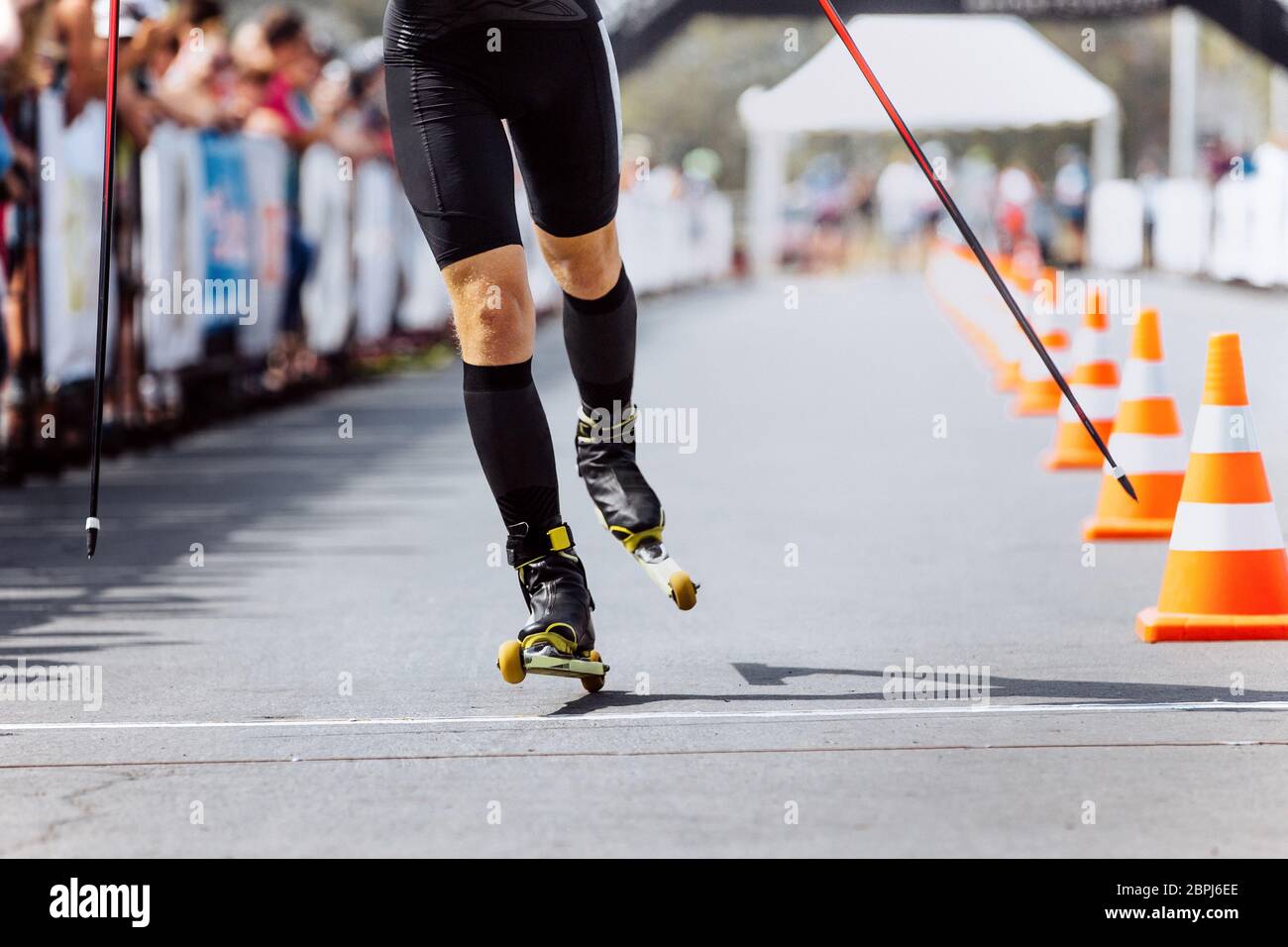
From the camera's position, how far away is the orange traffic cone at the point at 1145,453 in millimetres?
8242

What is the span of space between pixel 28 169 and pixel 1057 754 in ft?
21.2

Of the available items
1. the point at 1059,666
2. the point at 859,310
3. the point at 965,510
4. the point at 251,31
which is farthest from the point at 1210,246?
the point at 1059,666

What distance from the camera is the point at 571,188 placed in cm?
536

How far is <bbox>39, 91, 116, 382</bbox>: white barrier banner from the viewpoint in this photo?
10102 mm

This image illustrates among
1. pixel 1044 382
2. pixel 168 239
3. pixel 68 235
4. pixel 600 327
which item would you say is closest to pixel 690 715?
pixel 600 327

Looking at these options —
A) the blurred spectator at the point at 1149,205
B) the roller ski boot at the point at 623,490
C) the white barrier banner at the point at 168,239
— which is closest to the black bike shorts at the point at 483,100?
the roller ski boot at the point at 623,490

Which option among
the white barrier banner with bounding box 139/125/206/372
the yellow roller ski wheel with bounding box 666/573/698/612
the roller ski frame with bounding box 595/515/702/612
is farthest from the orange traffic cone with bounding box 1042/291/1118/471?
the yellow roller ski wheel with bounding box 666/573/698/612

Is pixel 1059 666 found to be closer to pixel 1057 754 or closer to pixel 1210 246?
pixel 1057 754

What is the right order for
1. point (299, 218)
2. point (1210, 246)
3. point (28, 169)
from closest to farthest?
1. point (28, 169)
2. point (299, 218)
3. point (1210, 246)

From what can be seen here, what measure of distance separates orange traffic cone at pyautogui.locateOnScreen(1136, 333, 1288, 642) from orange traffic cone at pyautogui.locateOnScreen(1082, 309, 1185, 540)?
192 cm

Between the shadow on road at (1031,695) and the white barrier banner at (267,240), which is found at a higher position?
the white barrier banner at (267,240)

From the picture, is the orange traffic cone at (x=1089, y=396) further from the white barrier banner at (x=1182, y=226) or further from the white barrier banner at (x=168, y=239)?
the white barrier banner at (x=1182, y=226)

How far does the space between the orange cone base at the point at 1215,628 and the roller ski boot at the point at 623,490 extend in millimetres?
1219

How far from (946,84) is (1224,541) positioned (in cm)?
3008
